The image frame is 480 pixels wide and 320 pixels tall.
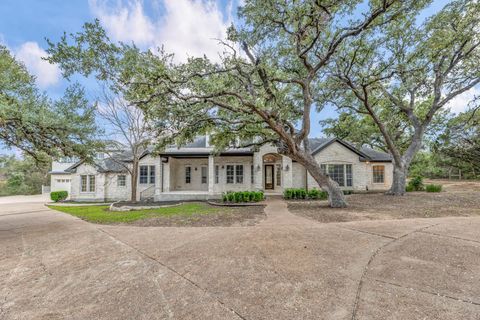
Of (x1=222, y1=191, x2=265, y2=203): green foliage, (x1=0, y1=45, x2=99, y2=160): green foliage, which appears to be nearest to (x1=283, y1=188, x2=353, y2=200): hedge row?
(x1=222, y1=191, x2=265, y2=203): green foliage

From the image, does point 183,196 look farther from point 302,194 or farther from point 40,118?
point 40,118

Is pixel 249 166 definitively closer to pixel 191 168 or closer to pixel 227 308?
pixel 191 168

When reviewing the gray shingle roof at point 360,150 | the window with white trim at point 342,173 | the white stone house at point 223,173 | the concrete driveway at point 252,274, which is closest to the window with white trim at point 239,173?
the white stone house at point 223,173

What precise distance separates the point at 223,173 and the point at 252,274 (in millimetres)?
13595

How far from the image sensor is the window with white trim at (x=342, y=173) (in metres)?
16.8

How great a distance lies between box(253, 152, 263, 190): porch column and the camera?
1572cm

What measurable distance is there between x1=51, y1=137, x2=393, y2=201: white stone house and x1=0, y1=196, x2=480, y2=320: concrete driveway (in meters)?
9.55

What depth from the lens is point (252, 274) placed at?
3.80 m

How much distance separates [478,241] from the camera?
16.7 feet

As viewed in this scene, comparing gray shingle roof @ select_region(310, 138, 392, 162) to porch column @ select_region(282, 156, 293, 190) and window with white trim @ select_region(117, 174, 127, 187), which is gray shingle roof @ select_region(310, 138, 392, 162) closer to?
porch column @ select_region(282, 156, 293, 190)

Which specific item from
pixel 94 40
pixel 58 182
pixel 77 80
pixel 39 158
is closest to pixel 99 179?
pixel 58 182

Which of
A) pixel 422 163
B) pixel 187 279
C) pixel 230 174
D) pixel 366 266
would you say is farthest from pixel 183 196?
pixel 422 163

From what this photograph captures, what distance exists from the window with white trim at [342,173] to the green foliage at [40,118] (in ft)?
51.8

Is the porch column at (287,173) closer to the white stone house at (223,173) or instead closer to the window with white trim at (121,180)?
the white stone house at (223,173)
